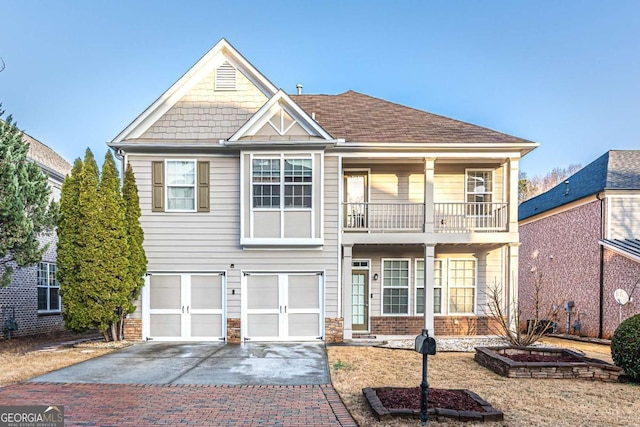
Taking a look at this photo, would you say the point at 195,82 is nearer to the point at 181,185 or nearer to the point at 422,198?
the point at 181,185

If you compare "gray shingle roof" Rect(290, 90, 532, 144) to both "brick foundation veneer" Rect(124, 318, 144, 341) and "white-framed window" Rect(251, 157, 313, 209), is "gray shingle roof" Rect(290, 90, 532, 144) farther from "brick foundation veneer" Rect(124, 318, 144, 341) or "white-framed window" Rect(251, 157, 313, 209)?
"brick foundation veneer" Rect(124, 318, 144, 341)

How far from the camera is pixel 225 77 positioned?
12570 millimetres

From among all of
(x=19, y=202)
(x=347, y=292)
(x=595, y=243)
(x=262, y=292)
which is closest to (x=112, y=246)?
(x=19, y=202)

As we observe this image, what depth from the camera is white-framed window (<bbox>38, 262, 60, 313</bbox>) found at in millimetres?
15297

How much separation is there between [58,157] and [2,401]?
1576cm

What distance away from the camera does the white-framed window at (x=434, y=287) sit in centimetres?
1344

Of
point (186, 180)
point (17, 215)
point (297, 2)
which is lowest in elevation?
point (17, 215)

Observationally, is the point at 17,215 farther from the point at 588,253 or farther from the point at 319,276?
the point at 588,253

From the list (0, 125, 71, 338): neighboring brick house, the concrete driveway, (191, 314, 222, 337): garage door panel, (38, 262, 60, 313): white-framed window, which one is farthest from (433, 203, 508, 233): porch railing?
(38, 262, 60, 313): white-framed window

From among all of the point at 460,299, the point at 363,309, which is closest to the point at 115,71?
the point at 363,309

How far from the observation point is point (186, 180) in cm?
1231

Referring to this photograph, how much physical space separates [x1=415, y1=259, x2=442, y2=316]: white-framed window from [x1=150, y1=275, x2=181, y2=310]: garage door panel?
7604 mm

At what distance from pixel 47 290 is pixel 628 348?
1821cm

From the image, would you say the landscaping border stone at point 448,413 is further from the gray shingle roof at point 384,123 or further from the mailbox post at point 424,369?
the gray shingle roof at point 384,123
